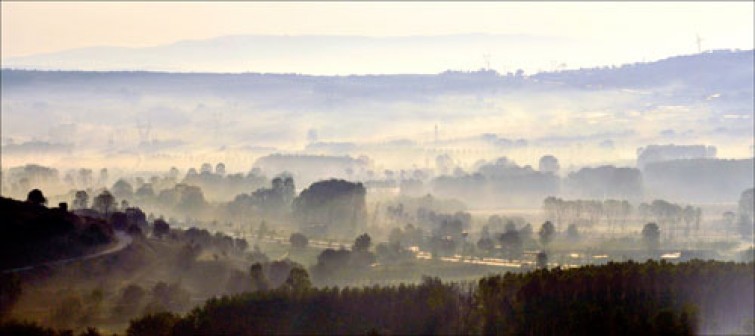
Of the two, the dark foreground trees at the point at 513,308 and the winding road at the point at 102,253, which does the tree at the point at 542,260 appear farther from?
the winding road at the point at 102,253

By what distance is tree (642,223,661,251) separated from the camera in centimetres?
15112

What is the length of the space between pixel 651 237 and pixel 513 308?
217 ft

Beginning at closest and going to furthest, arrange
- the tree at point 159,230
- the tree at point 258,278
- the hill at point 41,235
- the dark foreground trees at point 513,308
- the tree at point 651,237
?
1. the dark foreground trees at point 513,308
2. the hill at point 41,235
3. the tree at point 258,278
4. the tree at point 159,230
5. the tree at point 651,237

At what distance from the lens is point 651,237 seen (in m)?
154

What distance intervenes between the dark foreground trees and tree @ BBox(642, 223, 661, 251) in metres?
52.7

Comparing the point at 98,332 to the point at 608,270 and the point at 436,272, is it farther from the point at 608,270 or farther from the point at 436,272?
the point at 436,272

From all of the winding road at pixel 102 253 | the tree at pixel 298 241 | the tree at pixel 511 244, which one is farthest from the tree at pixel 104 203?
the tree at pixel 511 244

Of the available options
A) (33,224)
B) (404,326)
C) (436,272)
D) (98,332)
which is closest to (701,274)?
(404,326)

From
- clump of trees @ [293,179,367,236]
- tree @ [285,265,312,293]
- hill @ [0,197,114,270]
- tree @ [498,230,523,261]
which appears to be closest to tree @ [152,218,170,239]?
hill @ [0,197,114,270]

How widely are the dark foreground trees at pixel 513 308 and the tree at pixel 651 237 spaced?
5274 cm

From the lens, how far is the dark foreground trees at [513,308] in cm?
8812

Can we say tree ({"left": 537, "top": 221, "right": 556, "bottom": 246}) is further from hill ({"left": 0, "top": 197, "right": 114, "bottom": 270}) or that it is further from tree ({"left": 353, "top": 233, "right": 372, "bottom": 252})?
hill ({"left": 0, "top": 197, "right": 114, "bottom": 270})

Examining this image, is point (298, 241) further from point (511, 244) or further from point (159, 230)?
point (159, 230)

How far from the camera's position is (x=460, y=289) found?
333 feet
